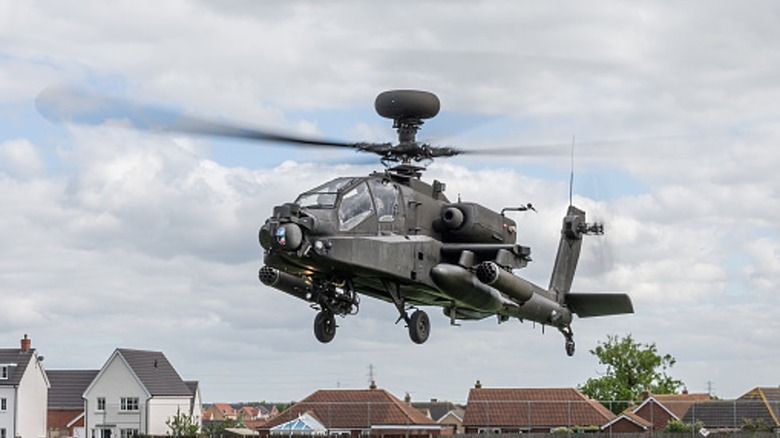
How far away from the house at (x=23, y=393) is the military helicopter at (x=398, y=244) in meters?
67.7

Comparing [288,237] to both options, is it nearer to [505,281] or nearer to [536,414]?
[505,281]

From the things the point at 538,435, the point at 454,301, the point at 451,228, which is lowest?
the point at 538,435

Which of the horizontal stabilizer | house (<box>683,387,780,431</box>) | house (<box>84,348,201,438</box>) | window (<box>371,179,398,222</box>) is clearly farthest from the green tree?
window (<box>371,179,398,222</box>)

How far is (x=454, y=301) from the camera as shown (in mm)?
27312

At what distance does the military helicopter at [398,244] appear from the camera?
2403cm

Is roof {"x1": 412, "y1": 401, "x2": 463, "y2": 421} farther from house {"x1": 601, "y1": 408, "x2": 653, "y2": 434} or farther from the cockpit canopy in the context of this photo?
the cockpit canopy

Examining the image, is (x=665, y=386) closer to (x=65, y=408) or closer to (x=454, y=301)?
(x=65, y=408)

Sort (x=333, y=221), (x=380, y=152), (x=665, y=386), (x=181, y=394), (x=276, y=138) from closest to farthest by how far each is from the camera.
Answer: (x=333, y=221) < (x=276, y=138) < (x=380, y=152) < (x=181, y=394) < (x=665, y=386)

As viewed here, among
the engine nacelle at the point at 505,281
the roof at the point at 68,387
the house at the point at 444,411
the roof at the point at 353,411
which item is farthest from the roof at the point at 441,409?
the engine nacelle at the point at 505,281

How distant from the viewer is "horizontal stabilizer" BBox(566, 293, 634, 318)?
3412 centimetres

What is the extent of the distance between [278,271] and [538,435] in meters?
28.8

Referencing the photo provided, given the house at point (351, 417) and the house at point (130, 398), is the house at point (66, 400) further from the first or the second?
the house at point (351, 417)

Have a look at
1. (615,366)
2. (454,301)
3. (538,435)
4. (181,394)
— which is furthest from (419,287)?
(615,366)

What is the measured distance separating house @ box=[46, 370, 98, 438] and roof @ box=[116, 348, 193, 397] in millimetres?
6662
